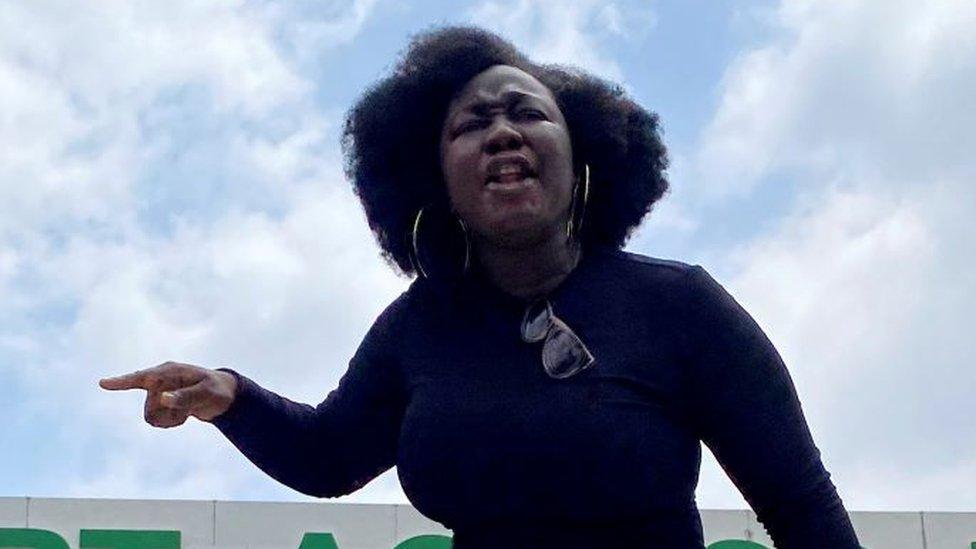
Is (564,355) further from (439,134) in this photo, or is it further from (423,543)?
(423,543)

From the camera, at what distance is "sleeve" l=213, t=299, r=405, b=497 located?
229 centimetres

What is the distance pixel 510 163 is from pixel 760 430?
45 cm

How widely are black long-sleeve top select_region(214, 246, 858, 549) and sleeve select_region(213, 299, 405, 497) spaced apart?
56 millimetres

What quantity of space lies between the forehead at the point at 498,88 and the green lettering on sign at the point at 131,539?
28.8 feet

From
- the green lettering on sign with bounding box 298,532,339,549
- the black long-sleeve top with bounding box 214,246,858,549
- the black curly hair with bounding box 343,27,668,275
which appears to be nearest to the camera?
the black long-sleeve top with bounding box 214,246,858,549

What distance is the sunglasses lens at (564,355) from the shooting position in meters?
2.07

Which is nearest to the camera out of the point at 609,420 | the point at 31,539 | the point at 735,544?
the point at 609,420

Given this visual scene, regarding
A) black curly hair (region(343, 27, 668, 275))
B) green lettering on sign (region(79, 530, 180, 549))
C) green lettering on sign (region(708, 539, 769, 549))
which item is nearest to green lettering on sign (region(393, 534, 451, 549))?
green lettering on sign (region(79, 530, 180, 549))

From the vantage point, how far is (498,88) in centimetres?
226

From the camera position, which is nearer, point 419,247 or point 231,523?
point 419,247

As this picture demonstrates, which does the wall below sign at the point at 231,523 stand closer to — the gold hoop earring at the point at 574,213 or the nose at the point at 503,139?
the gold hoop earring at the point at 574,213

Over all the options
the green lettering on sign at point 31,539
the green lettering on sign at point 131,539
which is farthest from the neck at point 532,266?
the green lettering on sign at point 31,539

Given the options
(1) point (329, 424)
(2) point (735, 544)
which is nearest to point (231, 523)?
(2) point (735, 544)

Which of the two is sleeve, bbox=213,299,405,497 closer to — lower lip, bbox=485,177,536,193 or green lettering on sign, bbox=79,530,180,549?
lower lip, bbox=485,177,536,193
